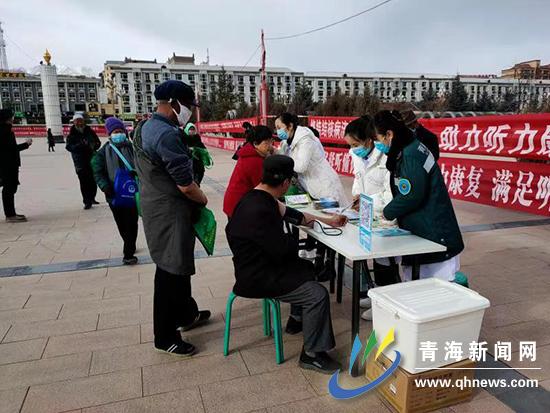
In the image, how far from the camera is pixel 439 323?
1.83 m

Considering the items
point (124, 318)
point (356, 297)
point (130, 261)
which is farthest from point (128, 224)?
point (356, 297)

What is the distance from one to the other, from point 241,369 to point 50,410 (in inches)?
40.1

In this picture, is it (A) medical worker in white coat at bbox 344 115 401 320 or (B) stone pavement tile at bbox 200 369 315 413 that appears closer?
(B) stone pavement tile at bbox 200 369 315 413

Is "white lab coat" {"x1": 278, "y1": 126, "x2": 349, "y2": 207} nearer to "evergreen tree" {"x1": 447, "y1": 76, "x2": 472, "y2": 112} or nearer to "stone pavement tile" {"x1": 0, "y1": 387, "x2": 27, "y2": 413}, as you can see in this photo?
"stone pavement tile" {"x1": 0, "y1": 387, "x2": 27, "y2": 413}

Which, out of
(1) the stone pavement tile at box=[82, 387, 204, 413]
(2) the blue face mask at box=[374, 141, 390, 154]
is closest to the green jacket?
(2) the blue face mask at box=[374, 141, 390, 154]

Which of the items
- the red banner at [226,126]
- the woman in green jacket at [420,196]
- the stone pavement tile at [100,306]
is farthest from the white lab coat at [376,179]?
the red banner at [226,126]

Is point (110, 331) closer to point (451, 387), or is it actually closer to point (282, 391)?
point (282, 391)

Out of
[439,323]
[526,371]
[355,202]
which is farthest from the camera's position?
[355,202]

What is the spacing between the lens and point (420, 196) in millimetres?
2318

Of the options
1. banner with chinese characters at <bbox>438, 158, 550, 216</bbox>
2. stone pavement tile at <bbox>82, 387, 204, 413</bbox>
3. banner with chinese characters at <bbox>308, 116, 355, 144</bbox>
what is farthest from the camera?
banner with chinese characters at <bbox>308, 116, 355, 144</bbox>

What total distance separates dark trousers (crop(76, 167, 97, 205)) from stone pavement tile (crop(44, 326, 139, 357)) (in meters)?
4.65

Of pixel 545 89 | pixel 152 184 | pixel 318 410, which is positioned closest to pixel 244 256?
Result: pixel 152 184

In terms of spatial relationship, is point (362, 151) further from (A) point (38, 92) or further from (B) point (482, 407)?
(A) point (38, 92)

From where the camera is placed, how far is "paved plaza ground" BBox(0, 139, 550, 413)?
212 cm
